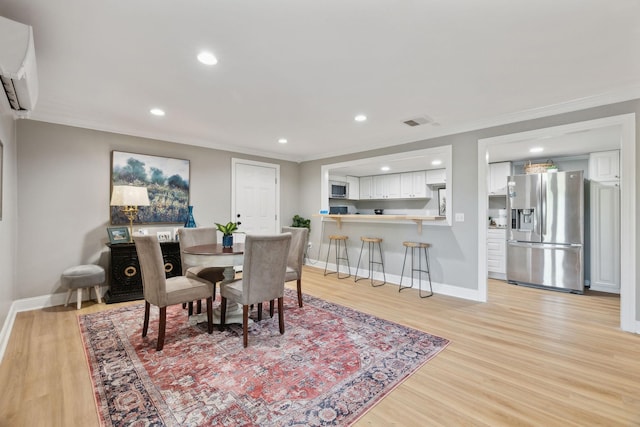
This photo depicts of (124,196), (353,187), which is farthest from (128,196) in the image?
(353,187)

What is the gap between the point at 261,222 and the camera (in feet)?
18.9

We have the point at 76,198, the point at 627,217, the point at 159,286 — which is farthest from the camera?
the point at 76,198

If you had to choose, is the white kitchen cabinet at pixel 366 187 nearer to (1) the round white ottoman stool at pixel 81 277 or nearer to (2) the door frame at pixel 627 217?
(2) the door frame at pixel 627 217

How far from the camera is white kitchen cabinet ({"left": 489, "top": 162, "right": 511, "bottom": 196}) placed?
5.45 m

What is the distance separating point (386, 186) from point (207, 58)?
5.72 m

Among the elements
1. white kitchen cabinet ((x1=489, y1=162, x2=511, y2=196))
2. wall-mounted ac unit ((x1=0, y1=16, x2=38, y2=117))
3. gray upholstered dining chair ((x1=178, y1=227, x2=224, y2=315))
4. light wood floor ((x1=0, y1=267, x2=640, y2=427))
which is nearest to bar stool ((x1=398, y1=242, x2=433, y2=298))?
light wood floor ((x1=0, y1=267, x2=640, y2=427))

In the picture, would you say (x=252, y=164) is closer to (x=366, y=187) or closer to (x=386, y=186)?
(x=366, y=187)

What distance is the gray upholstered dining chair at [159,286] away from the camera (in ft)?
8.01

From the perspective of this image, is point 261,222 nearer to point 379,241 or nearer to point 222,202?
point 222,202

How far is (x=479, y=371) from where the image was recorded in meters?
2.15

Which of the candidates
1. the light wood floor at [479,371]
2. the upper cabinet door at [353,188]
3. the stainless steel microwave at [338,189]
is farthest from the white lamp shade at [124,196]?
the upper cabinet door at [353,188]

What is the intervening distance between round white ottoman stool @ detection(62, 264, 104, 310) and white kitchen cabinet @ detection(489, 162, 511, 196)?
6.35 metres

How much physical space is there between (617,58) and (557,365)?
2420mm

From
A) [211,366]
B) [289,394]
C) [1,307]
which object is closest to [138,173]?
[1,307]
